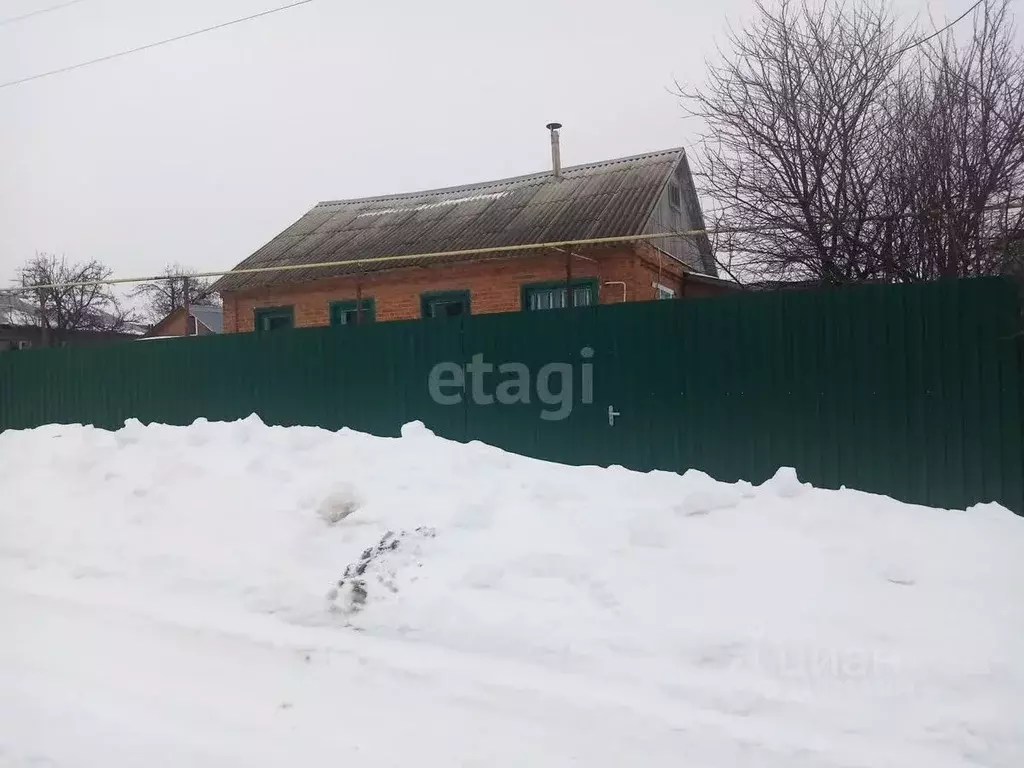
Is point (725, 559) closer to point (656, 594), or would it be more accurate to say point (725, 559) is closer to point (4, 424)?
point (656, 594)

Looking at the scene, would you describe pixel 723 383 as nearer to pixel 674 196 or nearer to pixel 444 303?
pixel 444 303

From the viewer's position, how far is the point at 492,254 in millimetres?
13227

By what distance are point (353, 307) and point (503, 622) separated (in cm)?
Answer: 1159

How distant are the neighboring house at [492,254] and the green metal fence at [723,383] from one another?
346 centimetres

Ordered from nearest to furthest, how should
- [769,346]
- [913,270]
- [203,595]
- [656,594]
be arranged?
[656,594] < [203,595] < [769,346] < [913,270]

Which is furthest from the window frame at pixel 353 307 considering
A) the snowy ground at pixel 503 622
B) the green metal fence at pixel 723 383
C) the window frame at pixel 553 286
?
the snowy ground at pixel 503 622

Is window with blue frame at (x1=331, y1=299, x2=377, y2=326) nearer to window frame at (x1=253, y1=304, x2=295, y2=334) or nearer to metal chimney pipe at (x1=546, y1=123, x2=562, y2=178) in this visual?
window frame at (x1=253, y1=304, x2=295, y2=334)

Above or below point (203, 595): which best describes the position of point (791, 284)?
above

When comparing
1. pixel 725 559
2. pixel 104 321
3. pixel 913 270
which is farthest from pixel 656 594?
pixel 104 321

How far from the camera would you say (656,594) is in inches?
173

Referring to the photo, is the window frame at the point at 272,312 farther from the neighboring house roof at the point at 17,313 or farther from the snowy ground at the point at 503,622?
the snowy ground at the point at 503,622

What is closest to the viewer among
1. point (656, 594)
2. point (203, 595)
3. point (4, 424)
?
point (656, 594)

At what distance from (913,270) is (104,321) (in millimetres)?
38503

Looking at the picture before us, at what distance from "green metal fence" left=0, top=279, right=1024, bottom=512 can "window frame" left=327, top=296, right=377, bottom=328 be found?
229 inches
